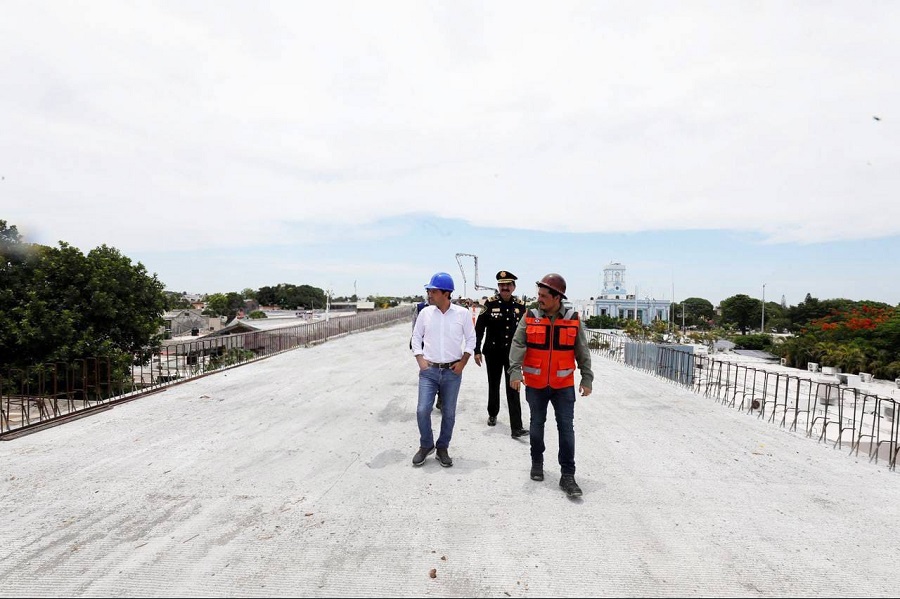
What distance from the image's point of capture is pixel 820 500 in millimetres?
3832

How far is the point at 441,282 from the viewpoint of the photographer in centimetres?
448

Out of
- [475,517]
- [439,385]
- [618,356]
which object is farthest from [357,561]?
[618,356]

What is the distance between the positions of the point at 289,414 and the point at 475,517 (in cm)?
396

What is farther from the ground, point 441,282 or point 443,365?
point 441,282

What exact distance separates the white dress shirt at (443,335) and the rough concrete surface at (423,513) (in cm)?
106

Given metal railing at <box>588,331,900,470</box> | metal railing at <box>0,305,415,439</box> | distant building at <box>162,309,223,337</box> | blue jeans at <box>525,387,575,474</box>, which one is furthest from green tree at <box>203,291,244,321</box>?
blue jeans at <box>525,387,575,474</box>

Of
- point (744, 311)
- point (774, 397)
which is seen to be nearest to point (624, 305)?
point (744, 311)

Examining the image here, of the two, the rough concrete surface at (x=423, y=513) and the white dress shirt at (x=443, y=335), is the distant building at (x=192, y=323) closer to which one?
the rough concrete surface at (x=423, y=513)

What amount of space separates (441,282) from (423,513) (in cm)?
203

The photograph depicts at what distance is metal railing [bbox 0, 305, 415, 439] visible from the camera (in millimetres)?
6188

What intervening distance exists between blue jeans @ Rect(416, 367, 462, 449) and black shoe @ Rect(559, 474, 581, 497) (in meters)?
1.11

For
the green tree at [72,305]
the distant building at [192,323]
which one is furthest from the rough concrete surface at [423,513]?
the distant building at [192,323]

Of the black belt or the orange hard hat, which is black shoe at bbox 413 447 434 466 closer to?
the black belt

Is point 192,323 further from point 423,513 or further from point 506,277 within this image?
point 423,513
